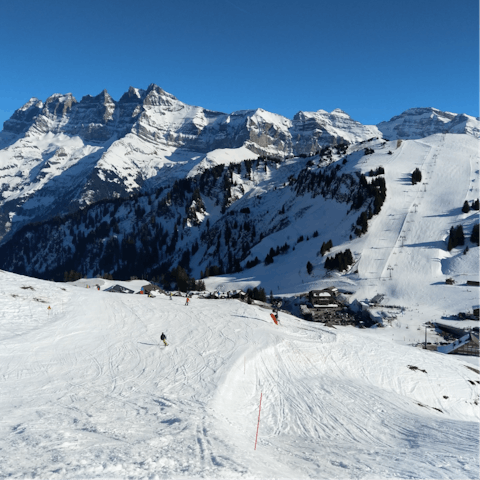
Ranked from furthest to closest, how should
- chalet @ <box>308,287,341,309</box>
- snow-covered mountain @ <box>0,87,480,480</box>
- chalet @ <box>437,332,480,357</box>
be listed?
chalet @ <box>308,287,341,309</box>
chalet @ <box>437,332,480,357</box>
snow-covered mountain @ <box>0,87,480,480</box>

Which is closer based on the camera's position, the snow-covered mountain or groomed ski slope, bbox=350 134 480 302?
the snow-covered mountain

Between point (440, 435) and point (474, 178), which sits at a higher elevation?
point (474, 178)

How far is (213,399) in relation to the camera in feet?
63.2

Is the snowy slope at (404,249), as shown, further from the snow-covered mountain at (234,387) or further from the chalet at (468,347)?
the chalet at (468,347)

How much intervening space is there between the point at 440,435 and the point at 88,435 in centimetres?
1789

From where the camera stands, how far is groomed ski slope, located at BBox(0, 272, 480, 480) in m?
11.9

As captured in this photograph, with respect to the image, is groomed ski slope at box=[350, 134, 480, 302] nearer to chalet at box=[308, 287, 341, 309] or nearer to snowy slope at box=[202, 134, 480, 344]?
snowy slope at box=[202, 134, 480, 344]

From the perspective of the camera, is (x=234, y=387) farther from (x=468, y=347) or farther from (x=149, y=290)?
(x=149, y=290)

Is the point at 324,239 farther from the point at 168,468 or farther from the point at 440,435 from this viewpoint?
the point at 168,468

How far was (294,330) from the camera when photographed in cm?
3919

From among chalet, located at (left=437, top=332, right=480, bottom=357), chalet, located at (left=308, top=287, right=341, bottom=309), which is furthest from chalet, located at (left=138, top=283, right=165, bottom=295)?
chalet, located at (left=437, top=332, right=480, bottom=357)

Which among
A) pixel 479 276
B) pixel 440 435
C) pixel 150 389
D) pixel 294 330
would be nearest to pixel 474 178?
pixel 479 276

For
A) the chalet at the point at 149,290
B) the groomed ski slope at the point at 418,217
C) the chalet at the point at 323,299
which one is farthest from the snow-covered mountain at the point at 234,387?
the chalet at the point at 149,290

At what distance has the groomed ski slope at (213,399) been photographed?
1191 centimetres
